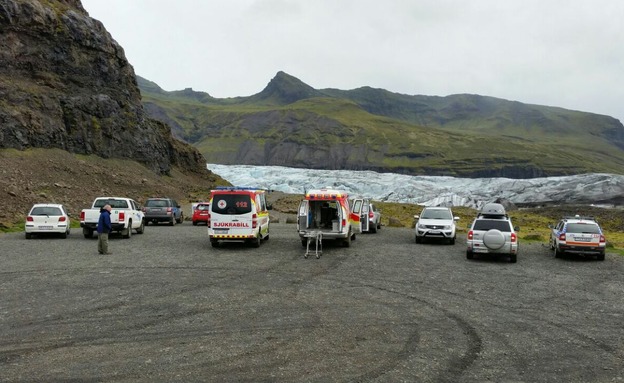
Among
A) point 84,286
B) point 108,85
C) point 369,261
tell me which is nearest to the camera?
point 84,286

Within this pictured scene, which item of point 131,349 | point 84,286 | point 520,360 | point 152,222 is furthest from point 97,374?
point 152,222

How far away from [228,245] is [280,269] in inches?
293

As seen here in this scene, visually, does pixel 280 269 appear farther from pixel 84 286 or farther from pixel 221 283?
pixel 84 286

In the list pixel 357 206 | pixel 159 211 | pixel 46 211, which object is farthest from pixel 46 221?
pixel 357 206

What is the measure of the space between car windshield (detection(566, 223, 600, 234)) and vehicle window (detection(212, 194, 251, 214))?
43.7 ft

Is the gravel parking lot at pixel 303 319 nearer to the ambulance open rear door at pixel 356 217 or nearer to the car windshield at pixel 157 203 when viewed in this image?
the ambulance open rear door at pixel 356 217

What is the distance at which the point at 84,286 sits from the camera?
1396 centimetres

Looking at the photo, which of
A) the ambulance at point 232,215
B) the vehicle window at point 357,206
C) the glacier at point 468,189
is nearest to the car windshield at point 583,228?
the vehicle window at point 357,206

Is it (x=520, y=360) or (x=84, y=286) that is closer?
(x=520, y=360)

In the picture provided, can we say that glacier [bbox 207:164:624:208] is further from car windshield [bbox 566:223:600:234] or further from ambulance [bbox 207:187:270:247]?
ambulance [bbox 207:187:270:247]

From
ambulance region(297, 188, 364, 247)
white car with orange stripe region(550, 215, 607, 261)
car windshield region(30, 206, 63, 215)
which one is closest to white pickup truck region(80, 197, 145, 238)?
car windshield region(30, 206, 63, 215)

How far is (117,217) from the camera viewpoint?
2648cm

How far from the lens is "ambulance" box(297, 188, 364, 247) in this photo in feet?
75.8

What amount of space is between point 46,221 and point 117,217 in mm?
3403
